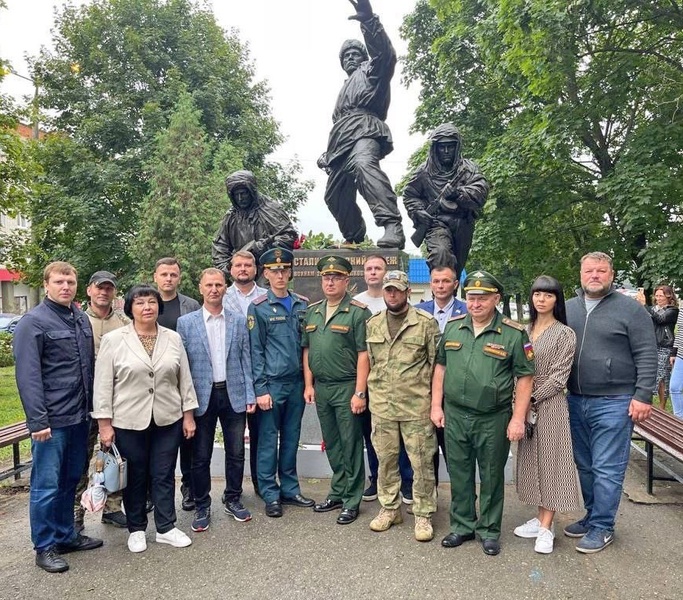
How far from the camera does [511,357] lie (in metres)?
3.42

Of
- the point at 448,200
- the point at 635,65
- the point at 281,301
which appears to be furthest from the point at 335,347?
the point at 635,65

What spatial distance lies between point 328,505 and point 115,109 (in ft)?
61.3

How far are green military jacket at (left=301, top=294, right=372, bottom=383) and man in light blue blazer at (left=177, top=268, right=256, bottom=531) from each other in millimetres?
516

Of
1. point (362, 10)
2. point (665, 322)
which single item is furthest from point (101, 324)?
point (665, 322)

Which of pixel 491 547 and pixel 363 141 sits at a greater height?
pixel 363 141

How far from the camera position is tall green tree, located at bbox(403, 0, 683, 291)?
10.5 meters

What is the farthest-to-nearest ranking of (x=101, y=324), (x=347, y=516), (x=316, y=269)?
(x=316, y=269) → (x=101, y=324) → (x=347, y=516)

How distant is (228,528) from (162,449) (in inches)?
29.8

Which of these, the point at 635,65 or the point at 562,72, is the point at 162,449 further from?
the point at 635,65

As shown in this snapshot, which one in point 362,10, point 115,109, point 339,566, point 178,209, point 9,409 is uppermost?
point 115,109

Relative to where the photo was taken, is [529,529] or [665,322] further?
[665,322]

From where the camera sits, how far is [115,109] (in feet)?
63.8

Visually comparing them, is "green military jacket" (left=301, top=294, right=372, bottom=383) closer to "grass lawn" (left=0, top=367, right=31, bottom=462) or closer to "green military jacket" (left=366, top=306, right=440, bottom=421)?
"green military jacket" (left=366, top=306, right=440, bottom=421)

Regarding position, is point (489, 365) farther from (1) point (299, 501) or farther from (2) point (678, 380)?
(2) point (678, 380)
